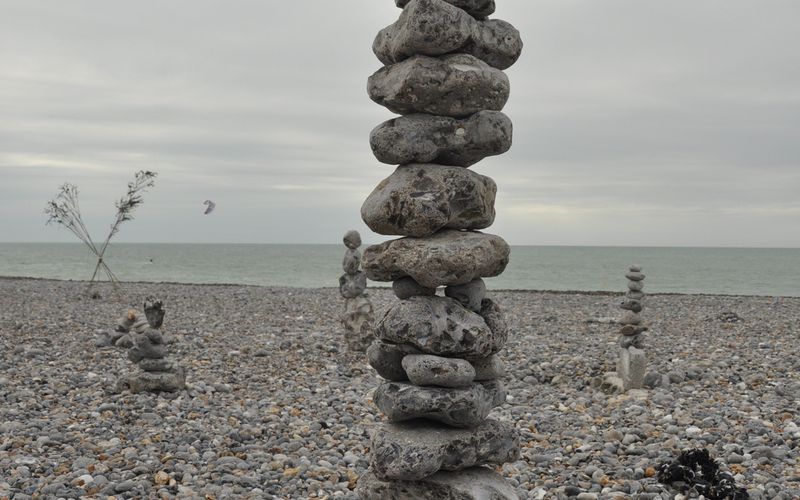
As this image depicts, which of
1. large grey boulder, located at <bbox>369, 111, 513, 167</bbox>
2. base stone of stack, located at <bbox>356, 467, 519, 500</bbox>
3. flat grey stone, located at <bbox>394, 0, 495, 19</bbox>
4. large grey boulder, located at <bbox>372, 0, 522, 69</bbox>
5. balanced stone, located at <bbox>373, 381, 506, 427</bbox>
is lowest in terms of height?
base stone of stack, located at <bbox>356, 467, 519, 500</bbox>

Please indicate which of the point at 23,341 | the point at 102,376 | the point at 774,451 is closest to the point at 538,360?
the point at 774,451

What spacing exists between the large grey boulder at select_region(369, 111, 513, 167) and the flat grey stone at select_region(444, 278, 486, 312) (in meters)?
1.14

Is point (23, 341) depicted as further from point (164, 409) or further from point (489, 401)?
point (489, 401)

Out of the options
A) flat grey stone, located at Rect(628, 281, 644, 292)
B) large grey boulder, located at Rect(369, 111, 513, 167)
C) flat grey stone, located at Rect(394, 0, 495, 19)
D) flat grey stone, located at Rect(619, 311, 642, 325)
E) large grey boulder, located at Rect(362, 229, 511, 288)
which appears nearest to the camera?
large grey boulder, located at Rect(362, 229, 511, 288)

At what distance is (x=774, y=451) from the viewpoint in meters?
8.66

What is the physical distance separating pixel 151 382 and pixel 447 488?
288 inches

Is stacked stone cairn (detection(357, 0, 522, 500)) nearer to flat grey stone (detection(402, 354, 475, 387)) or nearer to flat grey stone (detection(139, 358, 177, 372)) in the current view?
flat grey stone (detection(402, 354, 475, 387))

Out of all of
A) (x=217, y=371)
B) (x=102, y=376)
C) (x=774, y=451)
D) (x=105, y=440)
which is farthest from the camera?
(x=217, y=371)

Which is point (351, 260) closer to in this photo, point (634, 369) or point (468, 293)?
point (634, 369)

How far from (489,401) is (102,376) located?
9337 millimetres

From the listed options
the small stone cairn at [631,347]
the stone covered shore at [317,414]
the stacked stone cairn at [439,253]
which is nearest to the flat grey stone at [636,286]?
the small stone cairn at [631,347]

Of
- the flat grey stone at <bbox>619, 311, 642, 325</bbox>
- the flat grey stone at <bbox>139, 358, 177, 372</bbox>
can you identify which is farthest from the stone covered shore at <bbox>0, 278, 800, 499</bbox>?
the flat grey stone at <bbox>619, 311, 642, 325</bbox>

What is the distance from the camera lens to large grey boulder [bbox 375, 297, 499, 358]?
234 inches

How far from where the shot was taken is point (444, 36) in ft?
19.5
